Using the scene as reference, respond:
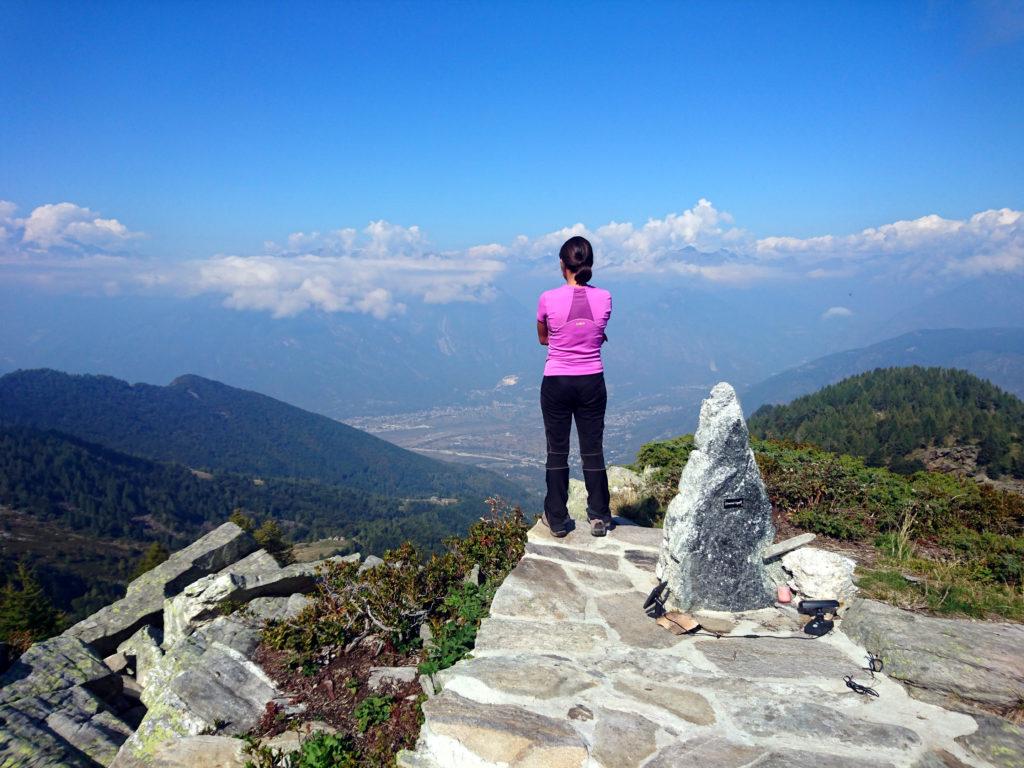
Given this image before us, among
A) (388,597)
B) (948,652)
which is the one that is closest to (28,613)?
(388,597)

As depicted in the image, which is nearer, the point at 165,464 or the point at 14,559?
the point at 14,559

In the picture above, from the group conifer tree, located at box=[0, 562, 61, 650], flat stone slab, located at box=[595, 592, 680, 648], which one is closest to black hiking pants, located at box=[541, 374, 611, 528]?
flat stone slab, located at box=[595, 592, 680, 648]

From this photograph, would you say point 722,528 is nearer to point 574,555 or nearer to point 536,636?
point 574,555

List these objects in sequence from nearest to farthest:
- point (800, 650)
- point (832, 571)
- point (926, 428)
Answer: point (800, 650) → point (832, 571) → point (926, 428)

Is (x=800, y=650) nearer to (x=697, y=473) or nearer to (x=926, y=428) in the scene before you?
(x=697, y=473)

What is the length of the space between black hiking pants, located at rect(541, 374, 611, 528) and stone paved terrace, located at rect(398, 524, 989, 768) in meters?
1.44

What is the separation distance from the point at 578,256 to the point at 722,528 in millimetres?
3103

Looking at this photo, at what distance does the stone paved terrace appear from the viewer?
11.4 ft

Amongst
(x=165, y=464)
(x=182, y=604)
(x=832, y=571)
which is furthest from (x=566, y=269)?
(x=165, y=464)

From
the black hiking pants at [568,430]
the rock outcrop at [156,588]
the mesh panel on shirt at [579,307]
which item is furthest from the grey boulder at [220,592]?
the mesh panel on shirt at [579,307]

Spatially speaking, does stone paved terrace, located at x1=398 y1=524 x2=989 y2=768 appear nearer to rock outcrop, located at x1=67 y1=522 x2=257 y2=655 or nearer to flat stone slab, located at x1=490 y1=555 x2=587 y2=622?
flat stone slab, located at x1=490 y1=555 x2=587 y2=622

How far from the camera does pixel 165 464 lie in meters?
138

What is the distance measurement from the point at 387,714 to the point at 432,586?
191 centimetres

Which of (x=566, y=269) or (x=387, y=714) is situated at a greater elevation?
(x=566, y=269)
